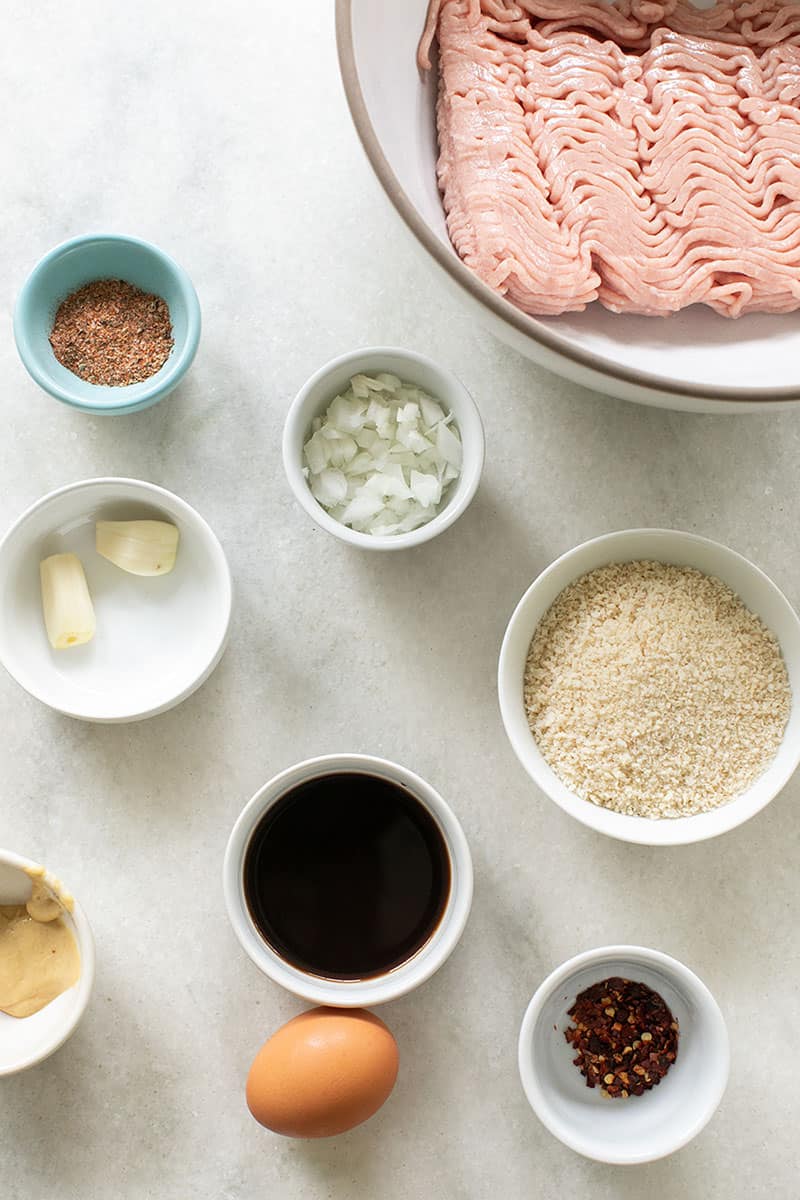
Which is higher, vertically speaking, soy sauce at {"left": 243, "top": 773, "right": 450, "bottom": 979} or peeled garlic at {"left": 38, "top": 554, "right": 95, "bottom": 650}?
peeled garlic at {"left": 38, "top": 554, "right": 95, "bottom": 650}

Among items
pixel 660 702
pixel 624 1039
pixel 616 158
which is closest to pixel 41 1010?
pixel 624 1039

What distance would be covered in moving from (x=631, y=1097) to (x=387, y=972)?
36cm

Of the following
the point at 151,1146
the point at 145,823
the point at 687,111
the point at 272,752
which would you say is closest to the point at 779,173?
the point at 687,111

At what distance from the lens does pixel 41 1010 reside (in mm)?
1316

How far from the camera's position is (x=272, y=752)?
1.43m

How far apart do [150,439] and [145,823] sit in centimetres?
53

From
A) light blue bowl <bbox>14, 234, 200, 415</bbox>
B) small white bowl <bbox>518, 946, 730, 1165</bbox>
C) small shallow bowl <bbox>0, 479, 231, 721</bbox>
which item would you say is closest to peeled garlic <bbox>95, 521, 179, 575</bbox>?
small shallow bowl <bbox>0, 479, 231, 721</bbox>

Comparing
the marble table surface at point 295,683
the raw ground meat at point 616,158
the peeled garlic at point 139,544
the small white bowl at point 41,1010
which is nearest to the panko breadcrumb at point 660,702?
the marble table surface at point 295,683

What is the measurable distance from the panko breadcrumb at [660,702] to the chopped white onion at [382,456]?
26 centimetres

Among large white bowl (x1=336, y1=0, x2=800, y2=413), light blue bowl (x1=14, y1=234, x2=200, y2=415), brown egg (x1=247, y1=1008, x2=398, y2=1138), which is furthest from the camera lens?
light blue bowl (x1=14, y1=234, x2=200, y2=415)

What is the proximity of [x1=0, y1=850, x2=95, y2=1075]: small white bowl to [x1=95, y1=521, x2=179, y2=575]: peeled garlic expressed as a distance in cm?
40

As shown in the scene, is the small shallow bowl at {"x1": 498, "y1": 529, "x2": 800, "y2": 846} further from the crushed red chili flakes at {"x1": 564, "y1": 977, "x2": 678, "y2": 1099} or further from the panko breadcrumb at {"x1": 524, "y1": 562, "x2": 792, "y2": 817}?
the crushed red chili flakes at {"x1": 564, "y1": 977, "x2": 678, "y2": 1099}

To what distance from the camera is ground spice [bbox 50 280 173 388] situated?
1.38 metres

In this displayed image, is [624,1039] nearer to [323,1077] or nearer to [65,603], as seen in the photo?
[323,1077]
